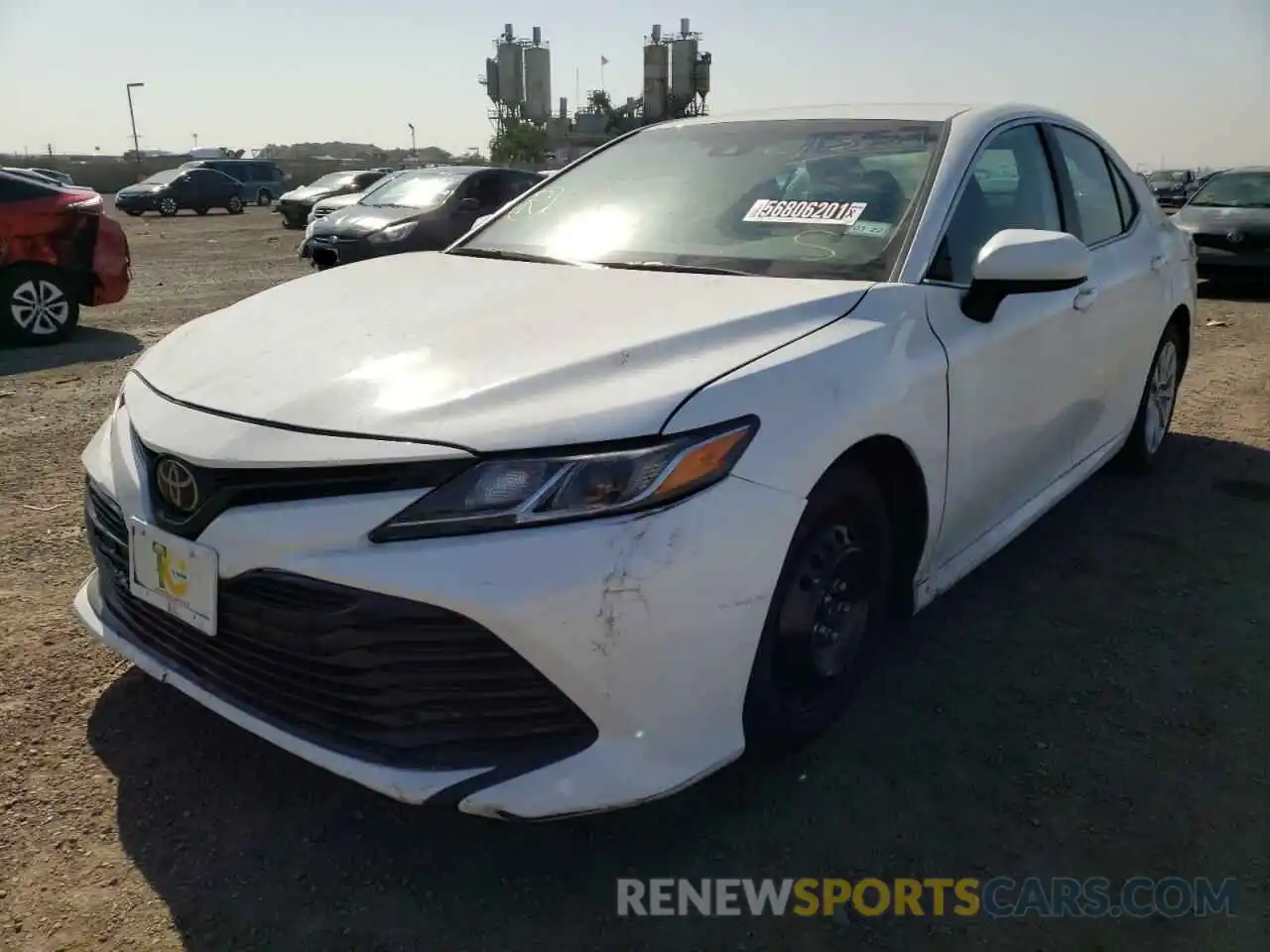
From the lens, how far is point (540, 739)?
1.84 m

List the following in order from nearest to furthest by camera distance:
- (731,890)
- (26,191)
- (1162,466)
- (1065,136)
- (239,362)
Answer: (731,890) → (239,362) → (1065,136) → (1162,466) → (26,191)

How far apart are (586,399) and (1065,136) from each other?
8.51ft

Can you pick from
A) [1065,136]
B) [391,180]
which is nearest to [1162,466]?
[1065,136]

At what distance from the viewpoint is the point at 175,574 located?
2.00m

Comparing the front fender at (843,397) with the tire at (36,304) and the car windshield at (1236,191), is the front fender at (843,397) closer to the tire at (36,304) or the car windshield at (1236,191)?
the tire at (36,304)

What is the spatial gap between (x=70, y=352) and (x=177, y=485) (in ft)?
21.4

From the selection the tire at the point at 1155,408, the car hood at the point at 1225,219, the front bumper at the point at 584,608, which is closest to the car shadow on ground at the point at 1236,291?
the car hood at the point at 1225,219

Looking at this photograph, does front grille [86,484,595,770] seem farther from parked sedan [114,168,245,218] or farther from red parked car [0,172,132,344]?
parked sedan [114,168,245,218]

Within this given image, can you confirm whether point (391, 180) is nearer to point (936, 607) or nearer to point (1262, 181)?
point (1262, 181)

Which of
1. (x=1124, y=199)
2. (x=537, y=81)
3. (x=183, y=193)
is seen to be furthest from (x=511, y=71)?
(x=1124, y=199)

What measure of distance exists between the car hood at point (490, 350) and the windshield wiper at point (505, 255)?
16cm

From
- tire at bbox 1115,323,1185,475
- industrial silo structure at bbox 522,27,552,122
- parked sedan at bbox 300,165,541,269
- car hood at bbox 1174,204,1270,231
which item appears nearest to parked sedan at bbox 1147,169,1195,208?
car hood at bbox 1174,204,1270,231

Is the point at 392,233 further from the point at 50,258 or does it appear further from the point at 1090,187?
the point at 1090,187

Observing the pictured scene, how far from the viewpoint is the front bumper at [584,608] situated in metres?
1.75
